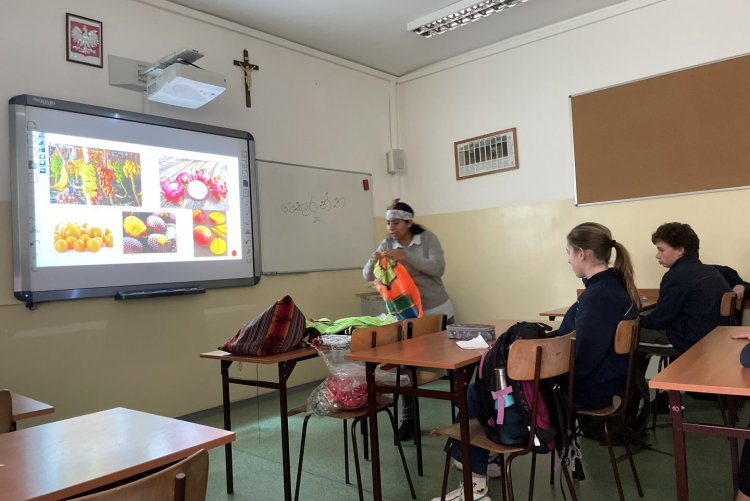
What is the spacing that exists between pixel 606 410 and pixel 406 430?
1.46 meters

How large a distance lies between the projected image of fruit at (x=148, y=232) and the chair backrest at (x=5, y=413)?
220 centimetres

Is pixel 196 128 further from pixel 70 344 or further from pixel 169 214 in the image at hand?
pixel 70 344

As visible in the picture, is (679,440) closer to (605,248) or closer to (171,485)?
(605,248)

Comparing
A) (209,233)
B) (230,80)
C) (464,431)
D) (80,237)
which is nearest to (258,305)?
(209,233)

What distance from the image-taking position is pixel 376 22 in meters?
4.86

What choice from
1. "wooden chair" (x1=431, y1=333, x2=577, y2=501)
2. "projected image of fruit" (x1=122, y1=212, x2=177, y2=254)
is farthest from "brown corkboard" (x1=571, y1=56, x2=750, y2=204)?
"projected image of fruit" (x1=122, y1=212, x2=177, y2=254)

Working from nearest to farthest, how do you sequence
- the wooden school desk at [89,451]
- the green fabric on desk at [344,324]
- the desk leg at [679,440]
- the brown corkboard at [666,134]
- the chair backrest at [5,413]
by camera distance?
the wooden school desk at [89,451], the desk leg at [679,440], the chair backrest at [5,413], the green fabric on desk at [344,324], the brown corkboard at [666,134]

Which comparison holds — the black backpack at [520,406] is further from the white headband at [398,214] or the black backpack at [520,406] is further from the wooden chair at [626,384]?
the white headband at [398,214]

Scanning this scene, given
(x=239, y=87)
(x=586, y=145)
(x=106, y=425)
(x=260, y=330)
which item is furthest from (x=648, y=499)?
(x=239, y=87)

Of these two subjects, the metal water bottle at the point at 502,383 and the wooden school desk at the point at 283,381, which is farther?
the wooden school desk at the point at 283,381

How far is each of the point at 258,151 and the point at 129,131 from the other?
1148mm

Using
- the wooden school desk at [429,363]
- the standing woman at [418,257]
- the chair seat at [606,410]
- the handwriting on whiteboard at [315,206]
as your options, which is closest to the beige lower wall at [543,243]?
the handwriting on whiteboard at [315,206]

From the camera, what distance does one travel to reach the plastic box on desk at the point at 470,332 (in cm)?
265

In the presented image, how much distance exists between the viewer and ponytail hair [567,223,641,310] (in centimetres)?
243
